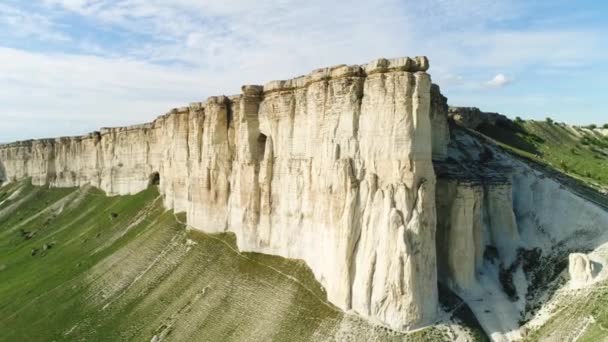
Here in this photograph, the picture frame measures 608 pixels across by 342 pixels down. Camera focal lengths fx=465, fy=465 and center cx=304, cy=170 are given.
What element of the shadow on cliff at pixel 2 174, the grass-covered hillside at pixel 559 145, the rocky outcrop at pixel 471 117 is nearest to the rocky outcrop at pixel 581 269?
the grass-covered hillside at pixel 559 145

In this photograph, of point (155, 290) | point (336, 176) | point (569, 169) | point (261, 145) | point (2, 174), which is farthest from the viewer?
point (2, 174)

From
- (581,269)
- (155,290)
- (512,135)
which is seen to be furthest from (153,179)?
(581,269)

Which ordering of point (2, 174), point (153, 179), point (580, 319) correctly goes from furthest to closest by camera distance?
point (2, 174) → point (153, 179) → point (580, 319)

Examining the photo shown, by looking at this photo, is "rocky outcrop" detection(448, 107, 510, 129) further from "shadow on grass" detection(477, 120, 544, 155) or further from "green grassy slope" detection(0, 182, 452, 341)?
"green grassy slope" detection(0, 182, 452, 341)

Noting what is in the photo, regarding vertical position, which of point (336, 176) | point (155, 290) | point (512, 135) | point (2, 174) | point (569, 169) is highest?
point (512, 135)

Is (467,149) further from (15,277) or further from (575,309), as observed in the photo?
(15,277)

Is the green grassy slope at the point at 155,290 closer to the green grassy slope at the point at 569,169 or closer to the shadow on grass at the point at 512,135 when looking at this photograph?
the green grassy slope at the point at 569,169

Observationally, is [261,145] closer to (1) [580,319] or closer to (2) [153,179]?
(1) [580,319]

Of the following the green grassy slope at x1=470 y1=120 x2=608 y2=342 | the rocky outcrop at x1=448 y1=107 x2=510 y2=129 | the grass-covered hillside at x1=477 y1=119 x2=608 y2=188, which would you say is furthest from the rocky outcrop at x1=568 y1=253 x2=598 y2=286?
the rocky outcrop at x1=448 y1=107 x2=510 y2=129
